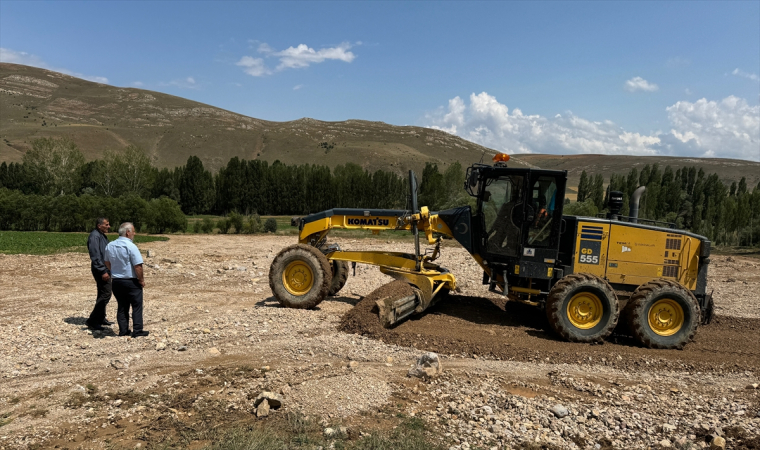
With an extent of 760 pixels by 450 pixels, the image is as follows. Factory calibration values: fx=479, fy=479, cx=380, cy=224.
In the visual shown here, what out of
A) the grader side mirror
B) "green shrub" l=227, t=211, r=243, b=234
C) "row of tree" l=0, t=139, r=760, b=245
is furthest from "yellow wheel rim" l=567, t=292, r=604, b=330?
"green shrub" l=227, t=211, r=243, b=234

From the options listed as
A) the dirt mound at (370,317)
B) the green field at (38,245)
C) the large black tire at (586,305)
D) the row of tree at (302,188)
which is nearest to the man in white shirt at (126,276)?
the dirt mound at (370,317)

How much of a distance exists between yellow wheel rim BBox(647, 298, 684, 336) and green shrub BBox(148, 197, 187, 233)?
107 feet

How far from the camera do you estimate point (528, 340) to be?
805cm

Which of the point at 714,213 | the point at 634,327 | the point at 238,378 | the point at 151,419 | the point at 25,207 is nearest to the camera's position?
the point at 151,419

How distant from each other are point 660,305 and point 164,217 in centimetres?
3274

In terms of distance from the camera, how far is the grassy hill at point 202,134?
11000 centimetres

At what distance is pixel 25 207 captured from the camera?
33062 millimetres

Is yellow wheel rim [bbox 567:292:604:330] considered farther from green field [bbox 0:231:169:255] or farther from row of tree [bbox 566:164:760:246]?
row of tree [bbox 566:164:760:246]

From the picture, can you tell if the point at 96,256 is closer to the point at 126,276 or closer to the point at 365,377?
the point at 126,276

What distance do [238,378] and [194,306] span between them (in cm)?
475

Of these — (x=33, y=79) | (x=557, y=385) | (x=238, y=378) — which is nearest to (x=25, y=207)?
(x=238, y=378)

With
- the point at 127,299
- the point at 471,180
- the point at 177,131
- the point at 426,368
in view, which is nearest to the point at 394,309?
the point at 426,368

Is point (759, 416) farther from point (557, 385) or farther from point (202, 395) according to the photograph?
point (202, 395)

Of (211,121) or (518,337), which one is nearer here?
(518,337)
